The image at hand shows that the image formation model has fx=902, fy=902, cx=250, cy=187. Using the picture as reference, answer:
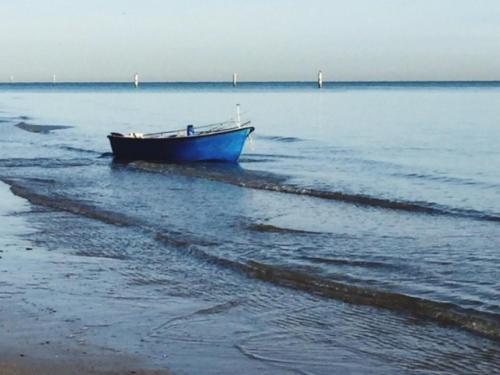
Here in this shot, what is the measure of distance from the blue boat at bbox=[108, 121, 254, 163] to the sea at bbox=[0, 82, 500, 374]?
64 centimetres

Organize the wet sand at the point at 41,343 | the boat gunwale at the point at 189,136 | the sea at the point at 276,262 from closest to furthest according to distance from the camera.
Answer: the wet sand at the point at 41,343 → the sea at the point at 276,262 → the boat gunwale at the point at 189,136

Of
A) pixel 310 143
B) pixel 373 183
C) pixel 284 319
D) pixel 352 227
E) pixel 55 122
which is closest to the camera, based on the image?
pixel 284 319

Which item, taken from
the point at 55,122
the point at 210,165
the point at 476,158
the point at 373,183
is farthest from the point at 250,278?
the point at 55,122

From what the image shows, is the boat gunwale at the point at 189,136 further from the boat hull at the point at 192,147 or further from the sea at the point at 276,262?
the sea at the point at 276,262

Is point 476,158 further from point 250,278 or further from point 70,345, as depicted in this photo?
point 70,345

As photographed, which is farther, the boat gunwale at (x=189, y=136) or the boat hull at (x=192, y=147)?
the boat hull at (x=192, y=147)

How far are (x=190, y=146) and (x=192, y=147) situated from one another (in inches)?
2.9

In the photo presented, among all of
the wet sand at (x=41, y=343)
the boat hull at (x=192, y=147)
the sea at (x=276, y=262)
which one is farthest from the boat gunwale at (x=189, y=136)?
the wet sand at (x=41, y=343)

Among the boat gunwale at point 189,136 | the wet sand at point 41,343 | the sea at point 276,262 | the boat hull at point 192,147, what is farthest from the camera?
the boat hull at point 192,147

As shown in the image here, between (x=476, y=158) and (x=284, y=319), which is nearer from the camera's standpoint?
(x=284, y=319)

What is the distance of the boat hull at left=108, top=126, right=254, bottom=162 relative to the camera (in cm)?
3006

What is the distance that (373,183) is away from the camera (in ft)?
79.6

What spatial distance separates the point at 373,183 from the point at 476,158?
848 centimetres

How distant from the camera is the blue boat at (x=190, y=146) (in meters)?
30.1
